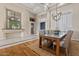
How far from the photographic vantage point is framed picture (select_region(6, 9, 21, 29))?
1635 mm

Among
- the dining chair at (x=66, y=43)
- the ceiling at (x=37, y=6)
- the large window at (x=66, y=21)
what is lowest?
the dining chair at (x=66, y=43)

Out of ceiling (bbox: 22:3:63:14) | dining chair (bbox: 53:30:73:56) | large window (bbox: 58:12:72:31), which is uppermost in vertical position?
ceiling (bbox: 22:3:63:14)

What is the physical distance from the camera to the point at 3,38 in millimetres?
1608

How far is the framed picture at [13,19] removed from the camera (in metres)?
1.63

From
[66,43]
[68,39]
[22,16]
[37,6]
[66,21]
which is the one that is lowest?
[66,43]

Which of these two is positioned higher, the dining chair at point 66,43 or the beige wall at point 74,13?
the beige wall at point 74,13

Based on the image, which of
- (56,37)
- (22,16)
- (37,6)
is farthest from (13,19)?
(56,37)

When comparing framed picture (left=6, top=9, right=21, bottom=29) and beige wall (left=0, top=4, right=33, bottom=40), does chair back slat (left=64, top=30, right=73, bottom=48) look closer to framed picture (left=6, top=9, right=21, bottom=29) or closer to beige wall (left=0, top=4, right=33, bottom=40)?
beige wall (left=0, top=4, right=33, bottom=40)

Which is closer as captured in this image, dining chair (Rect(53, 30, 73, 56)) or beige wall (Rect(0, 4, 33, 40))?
beige wall (Rect(0, 4, 33, 40))

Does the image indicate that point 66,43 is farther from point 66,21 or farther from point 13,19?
point 13,19

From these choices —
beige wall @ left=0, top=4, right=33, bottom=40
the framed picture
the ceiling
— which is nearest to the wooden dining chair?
the ceiling

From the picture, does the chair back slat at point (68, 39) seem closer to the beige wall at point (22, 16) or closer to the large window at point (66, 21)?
the large window at point (66, 21)

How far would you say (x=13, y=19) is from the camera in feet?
5.65

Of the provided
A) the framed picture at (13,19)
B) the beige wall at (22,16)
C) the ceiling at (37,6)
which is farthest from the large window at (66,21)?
the framed picture at (13,19)
